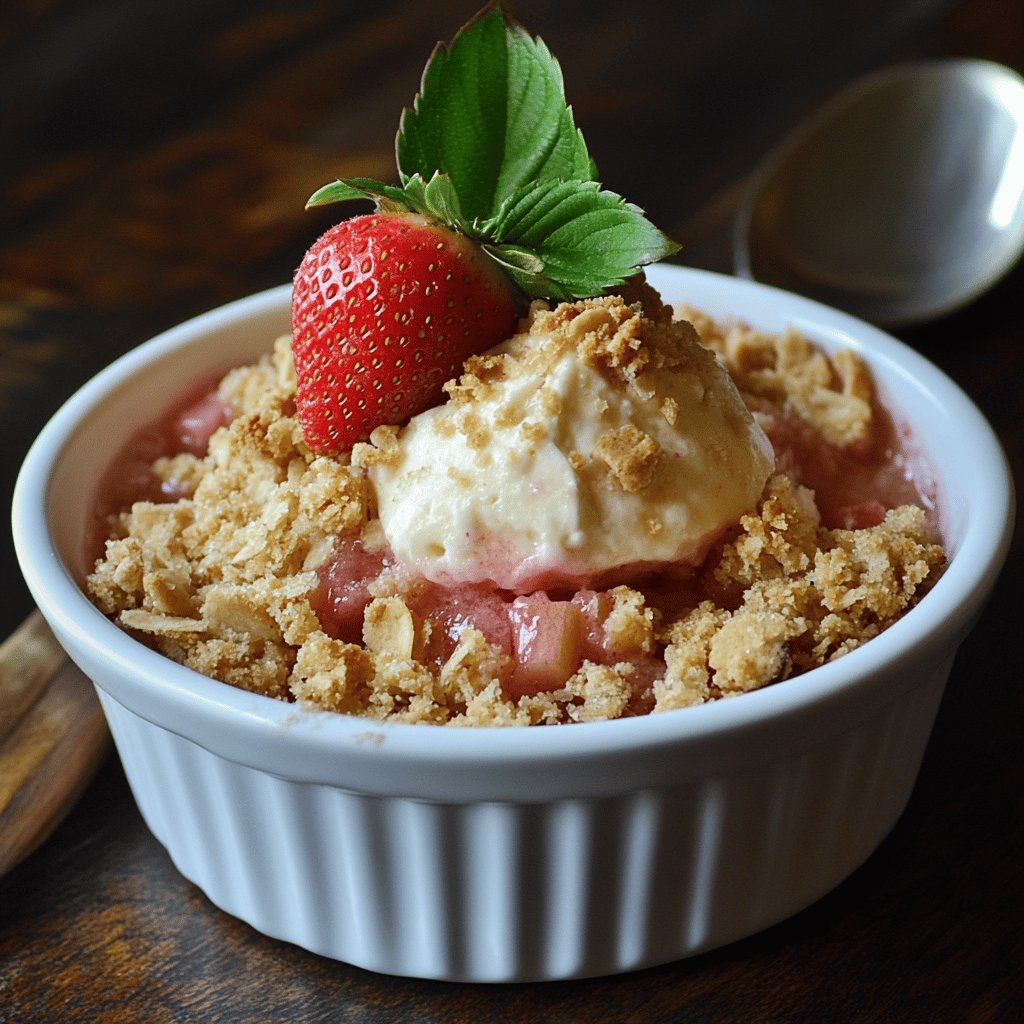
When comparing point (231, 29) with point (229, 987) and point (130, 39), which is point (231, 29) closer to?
→ point (130, 39)

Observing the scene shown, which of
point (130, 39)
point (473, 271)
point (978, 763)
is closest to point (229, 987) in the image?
point (473, 271)

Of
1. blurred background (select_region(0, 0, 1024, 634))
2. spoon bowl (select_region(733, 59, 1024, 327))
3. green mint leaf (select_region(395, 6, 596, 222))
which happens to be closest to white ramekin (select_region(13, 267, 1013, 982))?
green mint leaf (select_region(395, 6, 596, 222))

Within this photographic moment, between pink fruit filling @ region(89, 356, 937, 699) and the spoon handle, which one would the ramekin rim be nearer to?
pink fruit filling @ region(89, 356, 937, 699)

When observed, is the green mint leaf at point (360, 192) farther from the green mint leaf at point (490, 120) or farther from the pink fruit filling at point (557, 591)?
the pink fruit filling at point (557, 591)

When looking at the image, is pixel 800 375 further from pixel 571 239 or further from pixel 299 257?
pixel 299 257

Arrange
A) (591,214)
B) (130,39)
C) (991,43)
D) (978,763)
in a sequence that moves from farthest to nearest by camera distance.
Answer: (130,39) < (991,43) < (978,763) < (591,214)

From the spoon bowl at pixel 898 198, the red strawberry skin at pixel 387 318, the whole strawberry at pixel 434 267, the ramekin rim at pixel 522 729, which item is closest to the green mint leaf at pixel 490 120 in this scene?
the whole strawberry at pixel 434 267

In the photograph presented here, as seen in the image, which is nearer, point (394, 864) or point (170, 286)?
point (394, 864)
